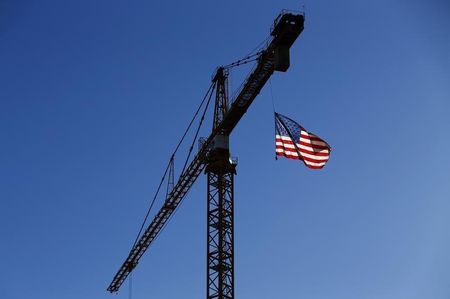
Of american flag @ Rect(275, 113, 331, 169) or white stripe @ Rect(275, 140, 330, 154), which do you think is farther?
white stripe @ Rect(275, 140, 330, 154)

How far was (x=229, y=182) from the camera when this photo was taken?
88.9 meters

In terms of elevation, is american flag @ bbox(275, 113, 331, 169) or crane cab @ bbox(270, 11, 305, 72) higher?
crane cab @ bbox(270, 11, 305, 72)

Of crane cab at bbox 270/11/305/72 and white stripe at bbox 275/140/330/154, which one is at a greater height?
crane cab at bbox 270/11/305/72

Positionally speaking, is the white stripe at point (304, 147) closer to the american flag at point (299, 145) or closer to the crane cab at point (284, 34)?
the american flag at point (299, 145)

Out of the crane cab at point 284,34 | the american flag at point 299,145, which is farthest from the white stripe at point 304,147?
the crane cab at point 284,34

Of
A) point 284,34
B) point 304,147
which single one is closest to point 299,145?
point 304,147

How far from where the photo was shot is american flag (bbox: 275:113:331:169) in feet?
228

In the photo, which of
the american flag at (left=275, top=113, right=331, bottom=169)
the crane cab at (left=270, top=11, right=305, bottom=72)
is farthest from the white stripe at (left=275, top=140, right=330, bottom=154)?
the crane cab at (left=270, top=11, right=305, bottom=72)

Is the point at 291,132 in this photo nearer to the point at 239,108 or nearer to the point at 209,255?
the point at 239,108

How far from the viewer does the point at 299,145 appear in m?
70.8

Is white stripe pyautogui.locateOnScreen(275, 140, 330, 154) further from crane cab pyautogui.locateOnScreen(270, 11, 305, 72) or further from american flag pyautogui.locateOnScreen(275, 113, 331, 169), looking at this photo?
crane cab pyautogui.locateOnScreen(270, 11, 305, 72)

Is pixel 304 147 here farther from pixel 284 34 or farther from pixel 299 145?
pixel 284 34

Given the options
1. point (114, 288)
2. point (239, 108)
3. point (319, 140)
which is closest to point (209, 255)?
point (239, 108)

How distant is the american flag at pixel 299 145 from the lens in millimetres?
69500
